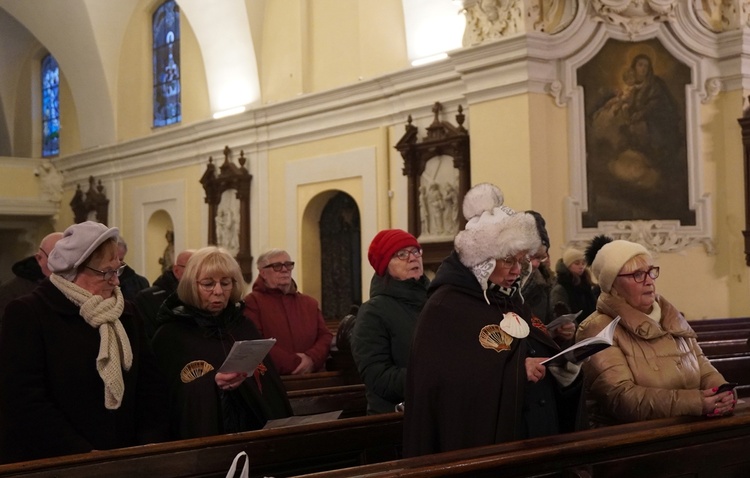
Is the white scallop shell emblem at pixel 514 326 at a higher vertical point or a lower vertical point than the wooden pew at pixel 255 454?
higher

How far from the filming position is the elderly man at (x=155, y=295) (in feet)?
20.8

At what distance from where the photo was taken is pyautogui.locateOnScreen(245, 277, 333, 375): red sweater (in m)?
6.22

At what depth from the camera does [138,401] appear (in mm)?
4141

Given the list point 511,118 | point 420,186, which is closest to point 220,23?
point 420,186

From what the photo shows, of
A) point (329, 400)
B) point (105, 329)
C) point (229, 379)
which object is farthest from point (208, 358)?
point (329, 400)

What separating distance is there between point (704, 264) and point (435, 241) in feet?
9.98

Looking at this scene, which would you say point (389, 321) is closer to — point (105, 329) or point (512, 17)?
point (105, 329)

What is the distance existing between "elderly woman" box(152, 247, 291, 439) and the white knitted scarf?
0.49 m

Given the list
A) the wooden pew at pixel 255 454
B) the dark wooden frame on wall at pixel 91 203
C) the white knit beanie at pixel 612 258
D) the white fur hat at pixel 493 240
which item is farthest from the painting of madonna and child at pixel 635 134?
the dark wooden frame on wall at pixel 91 203

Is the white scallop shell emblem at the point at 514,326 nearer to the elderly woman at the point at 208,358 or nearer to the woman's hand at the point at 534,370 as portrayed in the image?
Answer: the woman's hand at the point at 534,370

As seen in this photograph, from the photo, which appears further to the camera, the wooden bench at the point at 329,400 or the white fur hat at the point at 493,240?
the wooden bench at the point at 329,400

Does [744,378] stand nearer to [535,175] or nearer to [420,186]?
[535,175]

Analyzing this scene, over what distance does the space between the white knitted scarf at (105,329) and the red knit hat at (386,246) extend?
1376 millimetres

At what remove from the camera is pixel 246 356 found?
4.14 metres
